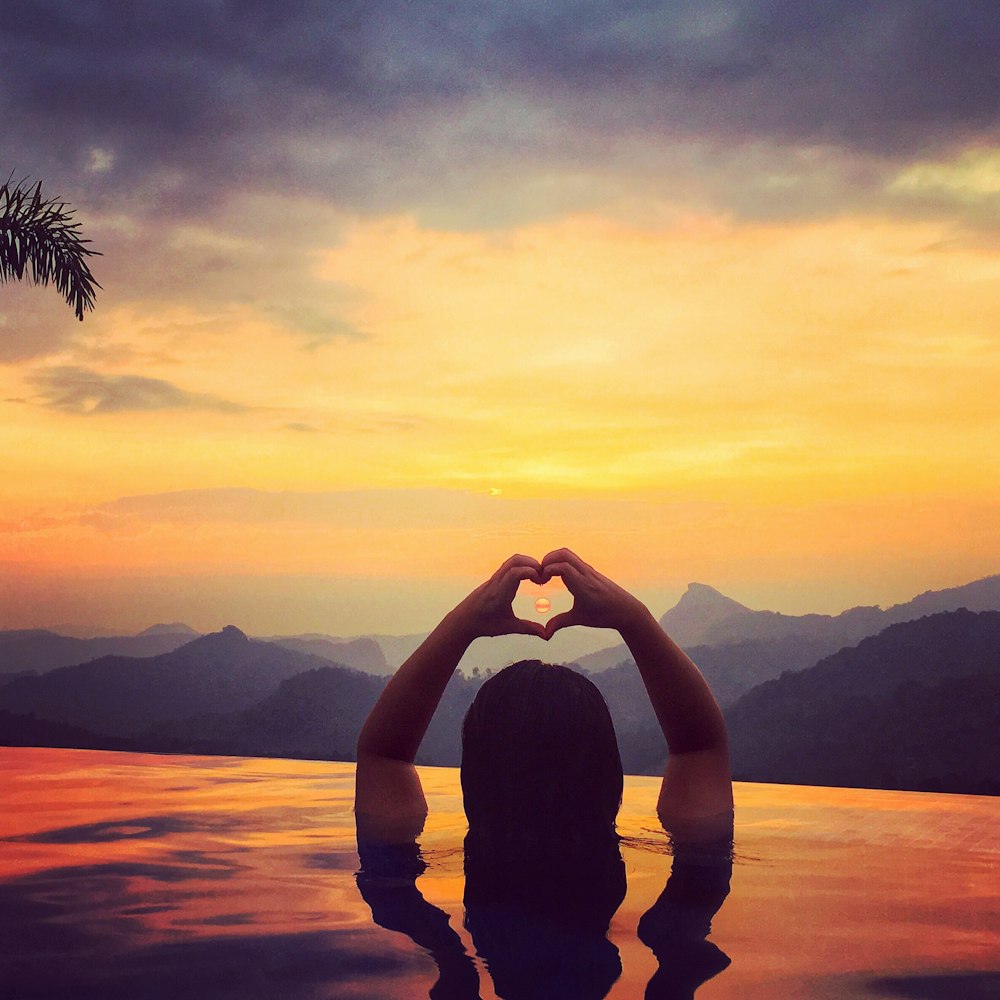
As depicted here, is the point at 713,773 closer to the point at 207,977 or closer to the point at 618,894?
the point at 618,894

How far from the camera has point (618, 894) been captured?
115 inches

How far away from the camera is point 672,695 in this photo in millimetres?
3121

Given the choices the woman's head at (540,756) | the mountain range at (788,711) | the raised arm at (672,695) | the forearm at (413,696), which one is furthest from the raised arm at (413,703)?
the mountain range at (788,711)

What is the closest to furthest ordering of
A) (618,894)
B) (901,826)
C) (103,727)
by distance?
1. (618,894)
2. (901,826)
3. (103,727)

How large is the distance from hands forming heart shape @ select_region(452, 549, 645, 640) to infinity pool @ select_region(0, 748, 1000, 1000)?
0.83 meters

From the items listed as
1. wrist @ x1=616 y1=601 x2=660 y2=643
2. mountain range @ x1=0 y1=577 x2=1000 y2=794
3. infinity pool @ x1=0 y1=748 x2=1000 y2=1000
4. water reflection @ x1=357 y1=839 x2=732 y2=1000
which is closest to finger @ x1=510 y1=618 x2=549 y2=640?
wrist @ x1=616 y1=601 x2=660 y2=643

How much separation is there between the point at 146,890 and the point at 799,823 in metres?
3.21

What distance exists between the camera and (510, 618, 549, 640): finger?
2918 millimetres

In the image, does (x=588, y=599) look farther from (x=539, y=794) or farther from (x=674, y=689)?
(x=539, y=794)

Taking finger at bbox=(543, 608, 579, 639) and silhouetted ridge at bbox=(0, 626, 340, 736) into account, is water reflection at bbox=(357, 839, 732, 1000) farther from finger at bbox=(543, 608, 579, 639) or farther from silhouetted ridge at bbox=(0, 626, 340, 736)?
silhouetted ridge at bbox=(0, 626, 340, 736)

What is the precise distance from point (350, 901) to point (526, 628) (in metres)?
0.99

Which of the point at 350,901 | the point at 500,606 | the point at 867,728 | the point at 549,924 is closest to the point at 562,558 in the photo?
the point at 500,606

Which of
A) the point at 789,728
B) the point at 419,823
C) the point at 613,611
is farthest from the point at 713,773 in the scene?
the point at 789,728

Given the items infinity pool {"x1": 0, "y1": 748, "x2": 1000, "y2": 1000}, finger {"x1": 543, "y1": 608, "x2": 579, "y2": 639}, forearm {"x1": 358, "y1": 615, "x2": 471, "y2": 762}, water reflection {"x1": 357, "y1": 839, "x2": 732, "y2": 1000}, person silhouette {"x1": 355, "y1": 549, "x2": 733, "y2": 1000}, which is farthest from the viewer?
forearm {"x1": 358, "y1": 615, "x2": 471, "y2": 762}
